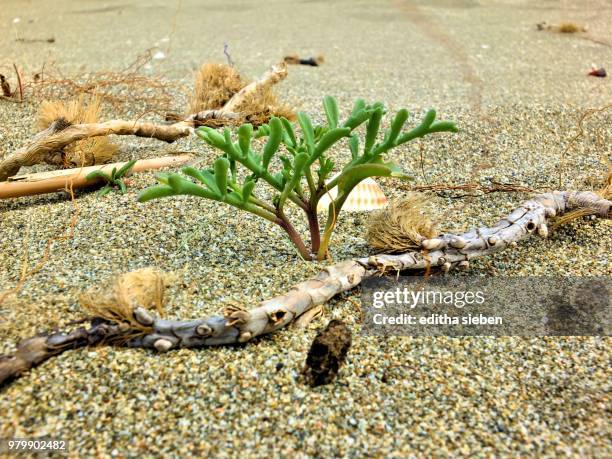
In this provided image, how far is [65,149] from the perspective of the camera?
103 inches

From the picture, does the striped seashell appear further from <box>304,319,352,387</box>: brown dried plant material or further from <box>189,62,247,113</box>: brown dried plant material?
<box>189,62,247,113</box>: brown dried plant material

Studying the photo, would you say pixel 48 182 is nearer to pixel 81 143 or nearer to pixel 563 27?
pixel 81 143

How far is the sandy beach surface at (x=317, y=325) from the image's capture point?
1312 millimetres

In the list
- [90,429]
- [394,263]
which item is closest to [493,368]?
[394,263]

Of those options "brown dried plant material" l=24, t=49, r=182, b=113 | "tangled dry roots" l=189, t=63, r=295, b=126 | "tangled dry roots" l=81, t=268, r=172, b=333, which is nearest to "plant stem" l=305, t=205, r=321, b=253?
"tangled dry roots" l=81, t=268, r=172, b=333

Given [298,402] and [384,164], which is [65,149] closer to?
[384,164]

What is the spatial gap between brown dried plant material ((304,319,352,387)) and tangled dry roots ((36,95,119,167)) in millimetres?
1505

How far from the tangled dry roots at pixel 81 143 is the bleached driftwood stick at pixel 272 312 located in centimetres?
116

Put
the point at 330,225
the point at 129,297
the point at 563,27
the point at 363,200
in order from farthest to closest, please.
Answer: the point at 563,27
the point at 363,200
the point at 330,225
the point at 129,297

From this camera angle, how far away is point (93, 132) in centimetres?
248

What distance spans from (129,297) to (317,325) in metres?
0.53

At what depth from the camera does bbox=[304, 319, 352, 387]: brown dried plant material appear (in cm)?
A: 144

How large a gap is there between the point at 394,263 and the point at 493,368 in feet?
1.47

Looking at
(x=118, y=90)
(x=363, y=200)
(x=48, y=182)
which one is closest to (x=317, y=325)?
(x=363, y=200)
